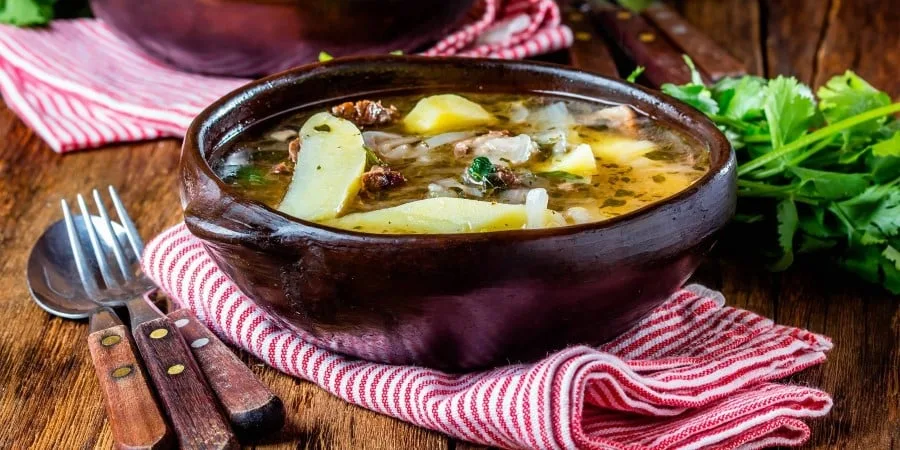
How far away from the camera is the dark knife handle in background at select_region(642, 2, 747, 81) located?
3.00m

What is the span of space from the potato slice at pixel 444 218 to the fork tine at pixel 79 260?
0.62 meters

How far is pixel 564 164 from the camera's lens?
1812 millimetres

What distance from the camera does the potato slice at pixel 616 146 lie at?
1.87 metres

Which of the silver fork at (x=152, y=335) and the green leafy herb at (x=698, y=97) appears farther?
the green leafy herb at (x=698, y=97)

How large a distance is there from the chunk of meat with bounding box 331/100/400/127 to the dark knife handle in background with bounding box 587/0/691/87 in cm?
113

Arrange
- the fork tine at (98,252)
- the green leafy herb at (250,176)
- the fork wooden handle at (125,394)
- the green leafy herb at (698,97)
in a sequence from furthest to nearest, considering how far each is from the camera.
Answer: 1. the green leafy herb at (698,97)
2. the fork tine at (98,252)
3. the green leafy herb at (250,176)
4. the fork wooden handle at (125,394)

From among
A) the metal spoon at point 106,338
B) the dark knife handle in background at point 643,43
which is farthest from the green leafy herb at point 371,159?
the dark knife handle in background at point 643,43

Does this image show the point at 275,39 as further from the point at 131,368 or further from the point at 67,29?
the point at 131,368

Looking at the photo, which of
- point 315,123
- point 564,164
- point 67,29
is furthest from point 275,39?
point 564,164

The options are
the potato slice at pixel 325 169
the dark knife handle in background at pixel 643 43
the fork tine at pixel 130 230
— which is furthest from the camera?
the dark knife handle in background at pixel 643 43

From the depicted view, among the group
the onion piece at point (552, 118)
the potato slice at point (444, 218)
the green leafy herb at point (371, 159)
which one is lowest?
the onion piece at point (552, 118)

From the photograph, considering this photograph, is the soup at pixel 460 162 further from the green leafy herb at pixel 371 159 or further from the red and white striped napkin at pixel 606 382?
the red and white striped napkin at pixel 606 382

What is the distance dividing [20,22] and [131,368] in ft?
6.67

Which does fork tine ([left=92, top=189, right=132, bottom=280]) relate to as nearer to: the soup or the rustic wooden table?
the rustic wooden table
